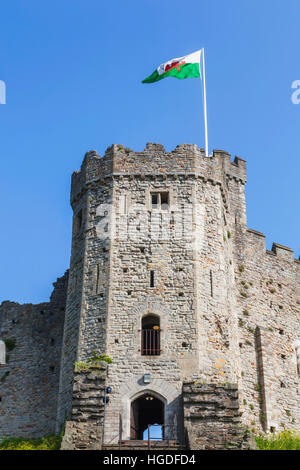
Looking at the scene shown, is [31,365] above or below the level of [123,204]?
below

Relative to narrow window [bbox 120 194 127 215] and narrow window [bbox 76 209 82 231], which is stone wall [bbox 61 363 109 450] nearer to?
narrow window [bbox 120 194 127 215]

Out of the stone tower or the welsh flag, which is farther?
the welsh flag

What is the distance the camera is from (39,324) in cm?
3183

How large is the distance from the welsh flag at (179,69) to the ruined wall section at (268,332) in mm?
7070

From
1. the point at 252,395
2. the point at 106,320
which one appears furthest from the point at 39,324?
the point at 252,395

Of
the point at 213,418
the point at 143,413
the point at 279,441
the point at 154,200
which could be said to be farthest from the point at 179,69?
the point at 279,441

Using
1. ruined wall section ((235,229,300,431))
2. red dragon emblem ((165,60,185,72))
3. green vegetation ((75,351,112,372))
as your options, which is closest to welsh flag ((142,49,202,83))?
red dragon emblem ((165,60,185,72))

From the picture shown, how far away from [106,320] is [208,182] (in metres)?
6.83

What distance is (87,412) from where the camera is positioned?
23594mm

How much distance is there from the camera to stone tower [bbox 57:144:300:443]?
2458cm

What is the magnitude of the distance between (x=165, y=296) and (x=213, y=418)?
14.8 ft

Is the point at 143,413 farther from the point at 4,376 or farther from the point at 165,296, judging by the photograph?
the point at 165,296

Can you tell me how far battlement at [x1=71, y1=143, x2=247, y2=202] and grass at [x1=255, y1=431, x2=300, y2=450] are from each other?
376 inches

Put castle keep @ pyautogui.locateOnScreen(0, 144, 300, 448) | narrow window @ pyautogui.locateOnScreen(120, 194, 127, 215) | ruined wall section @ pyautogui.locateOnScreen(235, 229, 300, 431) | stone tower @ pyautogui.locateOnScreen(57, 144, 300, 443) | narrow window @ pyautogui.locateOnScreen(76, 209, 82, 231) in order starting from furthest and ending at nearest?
narrow window @ pyautogui.locateOnScreen(76, 209, 82, 231)
ruined wall section @ pyautogui.locateOnScreen(235, 229, 300, 431)
narrow window @ pyautogui.locateOnScreen(120, 194, 127, 215)
stone tower @ pyautogui.locateOnScreen(57, 144, 300, 443)
castle keep @ pyautogui.locateOnScreen(0, 144, 300, 448)
